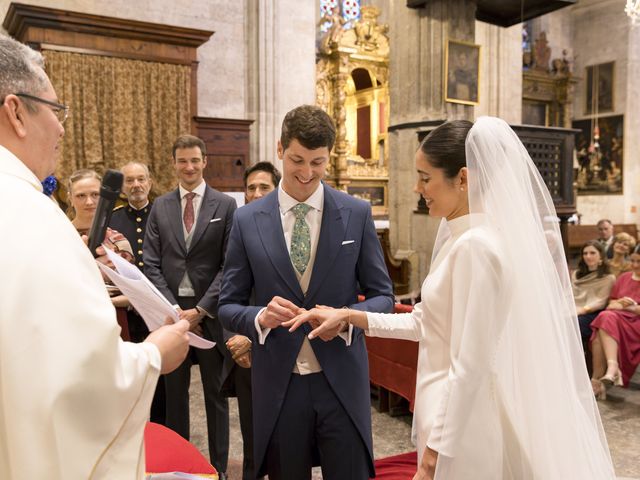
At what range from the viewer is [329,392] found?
2049mm

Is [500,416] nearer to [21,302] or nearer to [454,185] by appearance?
[454,185]

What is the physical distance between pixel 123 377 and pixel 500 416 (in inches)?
41.1

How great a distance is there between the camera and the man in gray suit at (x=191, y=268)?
134 inches

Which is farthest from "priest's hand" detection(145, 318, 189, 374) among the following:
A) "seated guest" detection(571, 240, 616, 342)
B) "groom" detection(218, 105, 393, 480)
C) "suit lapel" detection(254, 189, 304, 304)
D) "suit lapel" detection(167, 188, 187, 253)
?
"seated guest" detection(571, 240, 616, 342)

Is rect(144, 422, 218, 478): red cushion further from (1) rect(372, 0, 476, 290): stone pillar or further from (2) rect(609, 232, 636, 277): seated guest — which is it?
(2) rect(609, 232, 636, 277): seated guest

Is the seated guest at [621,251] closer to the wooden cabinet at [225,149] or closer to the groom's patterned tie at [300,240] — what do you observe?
the wooden cabinet at [225,149]

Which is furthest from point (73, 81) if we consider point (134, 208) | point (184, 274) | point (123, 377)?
point (123, 377)

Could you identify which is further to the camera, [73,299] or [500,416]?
[500,416]

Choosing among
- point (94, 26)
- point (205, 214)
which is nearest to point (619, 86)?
point (94, 26)

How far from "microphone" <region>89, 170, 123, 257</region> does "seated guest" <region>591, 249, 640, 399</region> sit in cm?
478

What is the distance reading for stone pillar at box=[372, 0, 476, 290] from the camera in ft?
22.9

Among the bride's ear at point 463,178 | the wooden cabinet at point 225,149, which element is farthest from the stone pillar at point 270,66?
the bride's ear at point 463,178

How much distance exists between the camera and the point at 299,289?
2.09 metres

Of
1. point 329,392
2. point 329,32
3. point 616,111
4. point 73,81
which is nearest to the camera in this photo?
point 329,392
